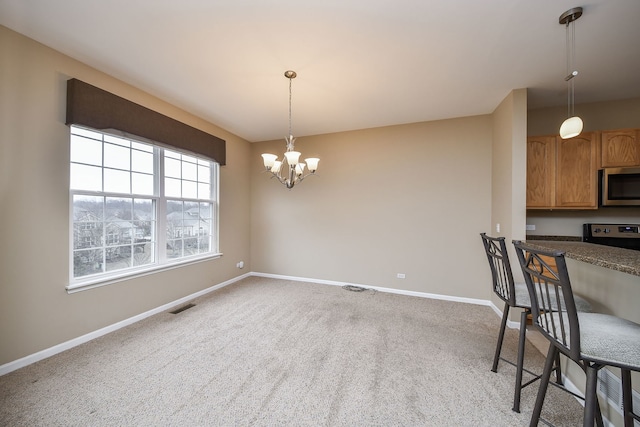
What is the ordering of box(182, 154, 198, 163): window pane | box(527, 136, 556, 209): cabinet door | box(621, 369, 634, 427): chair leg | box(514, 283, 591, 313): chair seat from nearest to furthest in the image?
1. box(621, 369, 634, 427): chair leg
2. box(514, 283, 591, 313): chair seat
3. box(527, 136, 556, 209): cabinet door
4. box(182, 154, 198, 163): window pane

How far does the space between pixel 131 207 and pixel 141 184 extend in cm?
31

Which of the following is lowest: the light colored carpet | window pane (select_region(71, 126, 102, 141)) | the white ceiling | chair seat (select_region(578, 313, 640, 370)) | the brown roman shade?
the light colored carpet

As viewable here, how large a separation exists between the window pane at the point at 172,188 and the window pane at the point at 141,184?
0.19 meters

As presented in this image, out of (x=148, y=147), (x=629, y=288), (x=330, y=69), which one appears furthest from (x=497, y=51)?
(x=148, y=147)

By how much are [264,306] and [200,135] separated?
8.84 ft

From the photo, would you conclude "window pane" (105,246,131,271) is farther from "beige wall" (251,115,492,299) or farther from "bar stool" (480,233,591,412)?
"bar stool" (480,233,591,412)

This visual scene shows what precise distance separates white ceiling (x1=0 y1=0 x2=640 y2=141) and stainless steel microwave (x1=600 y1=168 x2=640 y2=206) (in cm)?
98

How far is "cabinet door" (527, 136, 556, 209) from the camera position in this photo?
2869mm

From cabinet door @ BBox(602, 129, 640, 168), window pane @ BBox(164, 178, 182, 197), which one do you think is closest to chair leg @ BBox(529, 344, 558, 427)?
cabinet door @ BBox(602, 129, 640, 168)

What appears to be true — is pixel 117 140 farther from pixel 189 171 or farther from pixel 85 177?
pixel 189 171

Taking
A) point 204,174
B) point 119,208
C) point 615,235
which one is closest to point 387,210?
point 615,235

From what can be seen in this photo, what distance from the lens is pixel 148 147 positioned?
307 cm

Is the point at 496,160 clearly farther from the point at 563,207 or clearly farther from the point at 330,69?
the point at 330,69

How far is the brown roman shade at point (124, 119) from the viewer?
2236mm
